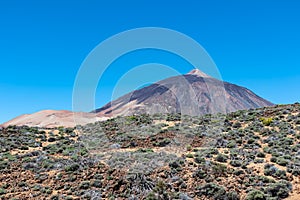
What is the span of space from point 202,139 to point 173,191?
12.4 m

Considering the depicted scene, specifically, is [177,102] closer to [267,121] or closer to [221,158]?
[267,121]

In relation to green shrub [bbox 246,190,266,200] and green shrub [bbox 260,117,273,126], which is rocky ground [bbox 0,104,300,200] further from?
green shrub [bbox 260,117,273,126]

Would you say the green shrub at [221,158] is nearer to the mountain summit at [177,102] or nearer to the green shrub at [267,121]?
the green shrub at [267,121]

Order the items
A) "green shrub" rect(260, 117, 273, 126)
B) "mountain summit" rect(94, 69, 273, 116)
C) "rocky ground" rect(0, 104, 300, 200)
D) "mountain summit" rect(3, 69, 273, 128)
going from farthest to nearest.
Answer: "mountain summit" rect(94, 69, 273, 116), "mountain summit" rect(3, 69, 273, 128), "green shrub" rect(260, 117, 273, 126), "rocky ground" rect(0, 104, 300, 200)

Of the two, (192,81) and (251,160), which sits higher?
(192,81)

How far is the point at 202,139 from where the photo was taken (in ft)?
99.8

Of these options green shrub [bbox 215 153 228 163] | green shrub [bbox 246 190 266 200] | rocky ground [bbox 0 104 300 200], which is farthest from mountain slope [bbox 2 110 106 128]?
green shrub [bbox 246 190 266 200]

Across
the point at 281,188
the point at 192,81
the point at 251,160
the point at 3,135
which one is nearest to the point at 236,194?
the point at 281,188

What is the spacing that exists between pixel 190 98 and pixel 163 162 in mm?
100022

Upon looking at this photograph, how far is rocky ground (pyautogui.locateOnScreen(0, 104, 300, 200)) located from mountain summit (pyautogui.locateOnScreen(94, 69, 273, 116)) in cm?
7447

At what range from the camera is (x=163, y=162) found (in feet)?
74.4

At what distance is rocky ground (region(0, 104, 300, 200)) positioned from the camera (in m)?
18.9

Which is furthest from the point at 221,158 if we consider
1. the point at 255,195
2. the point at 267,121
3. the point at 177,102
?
the point at 177,102

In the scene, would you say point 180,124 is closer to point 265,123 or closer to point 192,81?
point 265,123
